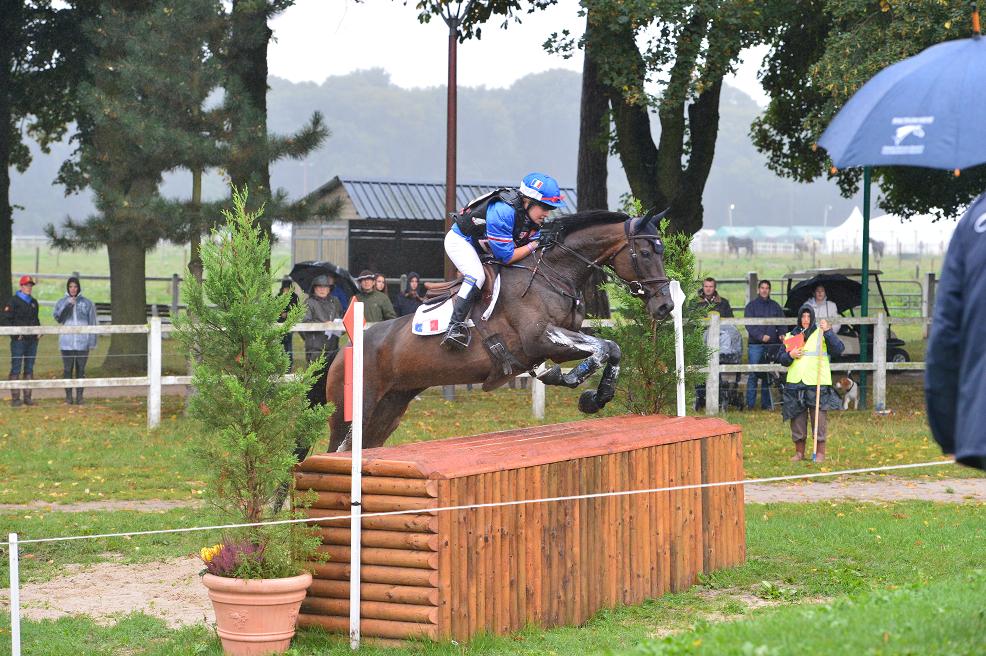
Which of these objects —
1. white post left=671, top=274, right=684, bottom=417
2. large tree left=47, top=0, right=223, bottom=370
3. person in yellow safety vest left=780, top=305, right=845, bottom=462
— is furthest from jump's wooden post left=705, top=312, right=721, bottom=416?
large tree left=47, top=0, right=223, bottom=370

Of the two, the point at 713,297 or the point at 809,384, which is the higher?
the point at 713,297

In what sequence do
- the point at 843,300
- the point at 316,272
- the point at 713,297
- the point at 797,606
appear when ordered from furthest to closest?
Result: 1. the point at 843,300
2. the point at 713,297
3. the point at 316,272
4. the point at 797,606

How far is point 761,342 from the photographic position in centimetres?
2002

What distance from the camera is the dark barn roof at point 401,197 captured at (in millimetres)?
32469

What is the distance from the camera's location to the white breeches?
995 cm

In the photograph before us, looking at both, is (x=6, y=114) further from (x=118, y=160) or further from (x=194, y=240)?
(x=194, y=240)

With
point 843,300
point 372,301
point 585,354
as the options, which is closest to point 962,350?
point 585,354

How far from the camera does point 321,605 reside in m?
7.56

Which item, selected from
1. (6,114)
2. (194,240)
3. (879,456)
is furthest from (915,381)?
(6,114)

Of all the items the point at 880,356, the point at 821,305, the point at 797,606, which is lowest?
the point at 797,606

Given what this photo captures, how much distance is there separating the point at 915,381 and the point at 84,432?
53.8 ft

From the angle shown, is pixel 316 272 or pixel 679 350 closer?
pixel 679 350

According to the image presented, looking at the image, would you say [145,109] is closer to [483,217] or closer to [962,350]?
[483,217]

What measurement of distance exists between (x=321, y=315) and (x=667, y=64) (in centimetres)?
687
